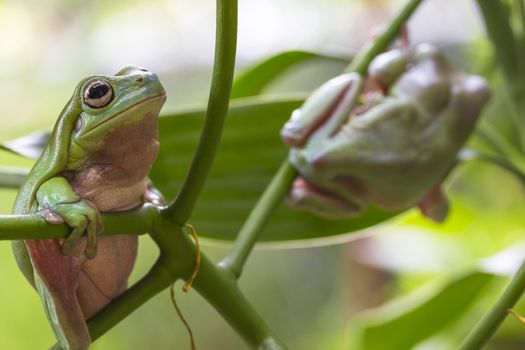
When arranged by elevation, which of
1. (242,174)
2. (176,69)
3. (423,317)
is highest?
(242,174)

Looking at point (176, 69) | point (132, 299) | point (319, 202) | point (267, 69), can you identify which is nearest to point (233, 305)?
point (132, 299)

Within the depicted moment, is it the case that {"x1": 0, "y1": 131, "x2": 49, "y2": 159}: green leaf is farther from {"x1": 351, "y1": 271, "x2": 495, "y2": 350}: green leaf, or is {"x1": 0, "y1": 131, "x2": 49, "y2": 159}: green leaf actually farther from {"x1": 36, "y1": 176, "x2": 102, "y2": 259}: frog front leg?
{"x1": 351, "y1": 271, "x2": 495, "y2": 350}: green leaf

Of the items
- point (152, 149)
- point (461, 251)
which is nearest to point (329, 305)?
point (461, 251)

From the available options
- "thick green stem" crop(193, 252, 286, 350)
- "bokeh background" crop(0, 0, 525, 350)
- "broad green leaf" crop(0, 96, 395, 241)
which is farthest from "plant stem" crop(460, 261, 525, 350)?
"bokeh background" crop(0, 0, 525, 350)

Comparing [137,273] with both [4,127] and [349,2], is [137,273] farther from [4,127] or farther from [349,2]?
[349,2]

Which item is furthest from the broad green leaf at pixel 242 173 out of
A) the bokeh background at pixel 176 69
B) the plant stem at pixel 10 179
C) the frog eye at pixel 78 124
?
the bokeh background at pixel 176 69

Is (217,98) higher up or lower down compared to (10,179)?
higher up

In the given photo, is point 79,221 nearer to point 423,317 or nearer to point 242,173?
point 242,173
